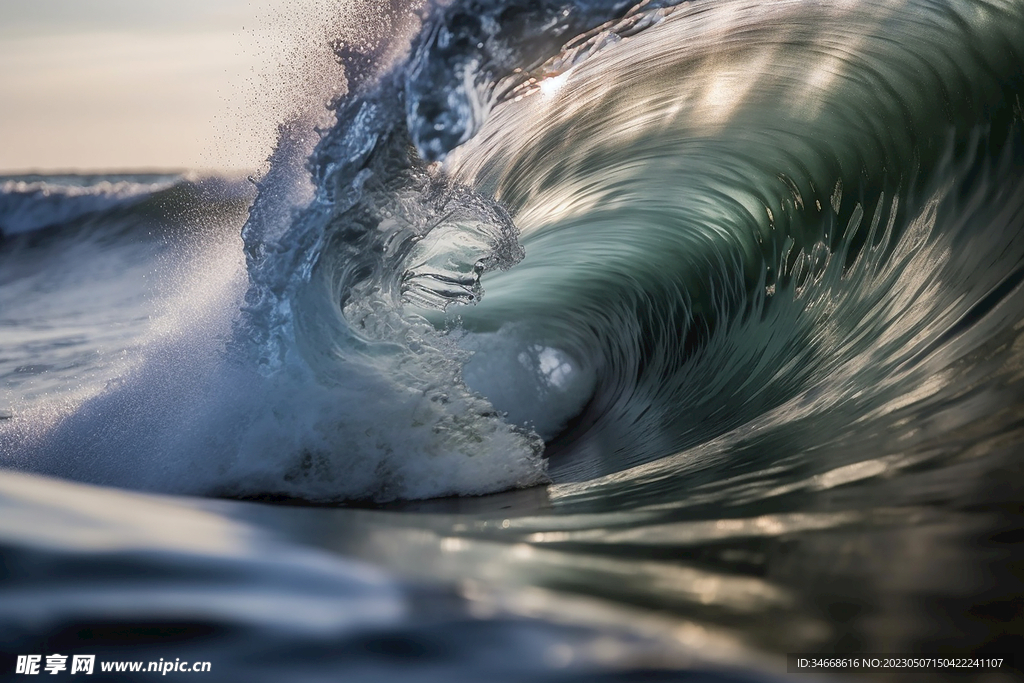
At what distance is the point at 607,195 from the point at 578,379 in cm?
122

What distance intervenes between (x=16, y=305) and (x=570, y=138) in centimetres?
695

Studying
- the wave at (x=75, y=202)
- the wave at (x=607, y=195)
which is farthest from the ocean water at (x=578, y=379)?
the wave at (x=75, y=202)

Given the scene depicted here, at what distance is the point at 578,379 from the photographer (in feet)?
18.2

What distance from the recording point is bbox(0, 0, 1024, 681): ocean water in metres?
0.73

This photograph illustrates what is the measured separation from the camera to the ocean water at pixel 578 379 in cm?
73

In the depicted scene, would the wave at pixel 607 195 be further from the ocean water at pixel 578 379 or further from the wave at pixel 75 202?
the wave at pixel 75 202

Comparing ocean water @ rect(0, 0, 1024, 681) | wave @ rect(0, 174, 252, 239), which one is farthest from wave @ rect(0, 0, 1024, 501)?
wave @ rect(0, 174, 252, 239)

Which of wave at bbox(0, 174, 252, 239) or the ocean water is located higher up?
wave at bbox(0, 174, 252, 239)

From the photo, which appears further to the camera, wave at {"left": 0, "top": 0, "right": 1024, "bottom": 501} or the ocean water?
wave at {"left": 0, "top": 0, "right": 1024, "bottom": 501}

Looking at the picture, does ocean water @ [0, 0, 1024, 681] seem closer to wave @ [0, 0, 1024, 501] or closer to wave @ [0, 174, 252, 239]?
wave @ [0, 0, 1024, 501]

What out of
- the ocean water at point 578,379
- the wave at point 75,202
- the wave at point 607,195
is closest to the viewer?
the ocean water at point 578,379

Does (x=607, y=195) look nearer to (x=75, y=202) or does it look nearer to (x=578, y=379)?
(x=578, y=379)

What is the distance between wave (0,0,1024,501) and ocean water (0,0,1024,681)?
0.05ft

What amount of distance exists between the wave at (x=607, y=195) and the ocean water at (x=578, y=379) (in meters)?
0.02
